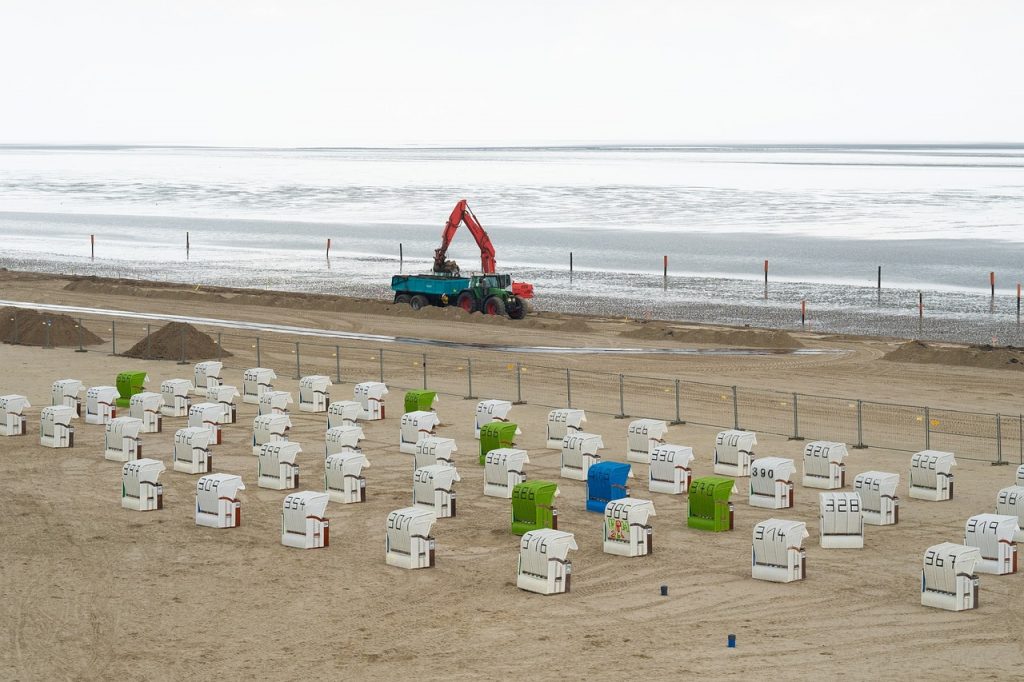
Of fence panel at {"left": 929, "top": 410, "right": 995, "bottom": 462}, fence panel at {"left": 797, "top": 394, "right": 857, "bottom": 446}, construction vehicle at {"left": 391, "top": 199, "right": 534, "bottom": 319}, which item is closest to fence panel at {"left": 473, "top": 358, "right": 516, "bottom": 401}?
fence panel at {"left": 797, "top": 394, "right": 857, "bottom": 446}

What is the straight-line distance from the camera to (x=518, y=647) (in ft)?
81.5

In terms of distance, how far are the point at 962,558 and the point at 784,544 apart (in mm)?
3321

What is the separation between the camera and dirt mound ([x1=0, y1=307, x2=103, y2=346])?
6309cm

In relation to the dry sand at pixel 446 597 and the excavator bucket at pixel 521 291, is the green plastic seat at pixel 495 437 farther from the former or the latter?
the excavator bucket at pixel 521 291

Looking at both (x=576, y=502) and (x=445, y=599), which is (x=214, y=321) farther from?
(x=445, y=599)

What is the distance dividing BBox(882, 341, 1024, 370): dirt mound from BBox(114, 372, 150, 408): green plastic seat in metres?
27.8

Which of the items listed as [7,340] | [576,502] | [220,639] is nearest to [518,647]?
[220,639]

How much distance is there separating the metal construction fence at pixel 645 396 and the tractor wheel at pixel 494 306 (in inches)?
356

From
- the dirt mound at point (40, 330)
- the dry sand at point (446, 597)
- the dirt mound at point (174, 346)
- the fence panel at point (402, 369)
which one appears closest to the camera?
the dry sand at point (446, 597)

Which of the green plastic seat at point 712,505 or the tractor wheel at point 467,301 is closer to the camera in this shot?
the green plastic seat at point 712,505

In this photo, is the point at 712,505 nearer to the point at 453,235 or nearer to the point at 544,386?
the point at 544,386

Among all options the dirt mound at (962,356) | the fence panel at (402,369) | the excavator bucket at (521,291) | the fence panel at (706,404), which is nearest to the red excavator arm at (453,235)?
the excavator bucket at (521,291)

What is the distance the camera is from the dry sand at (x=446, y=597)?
2416 centimetres

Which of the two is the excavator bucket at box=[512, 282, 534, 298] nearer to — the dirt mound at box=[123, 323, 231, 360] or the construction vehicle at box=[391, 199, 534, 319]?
the construction vehicle at box=[391, 199, 534, 319]
